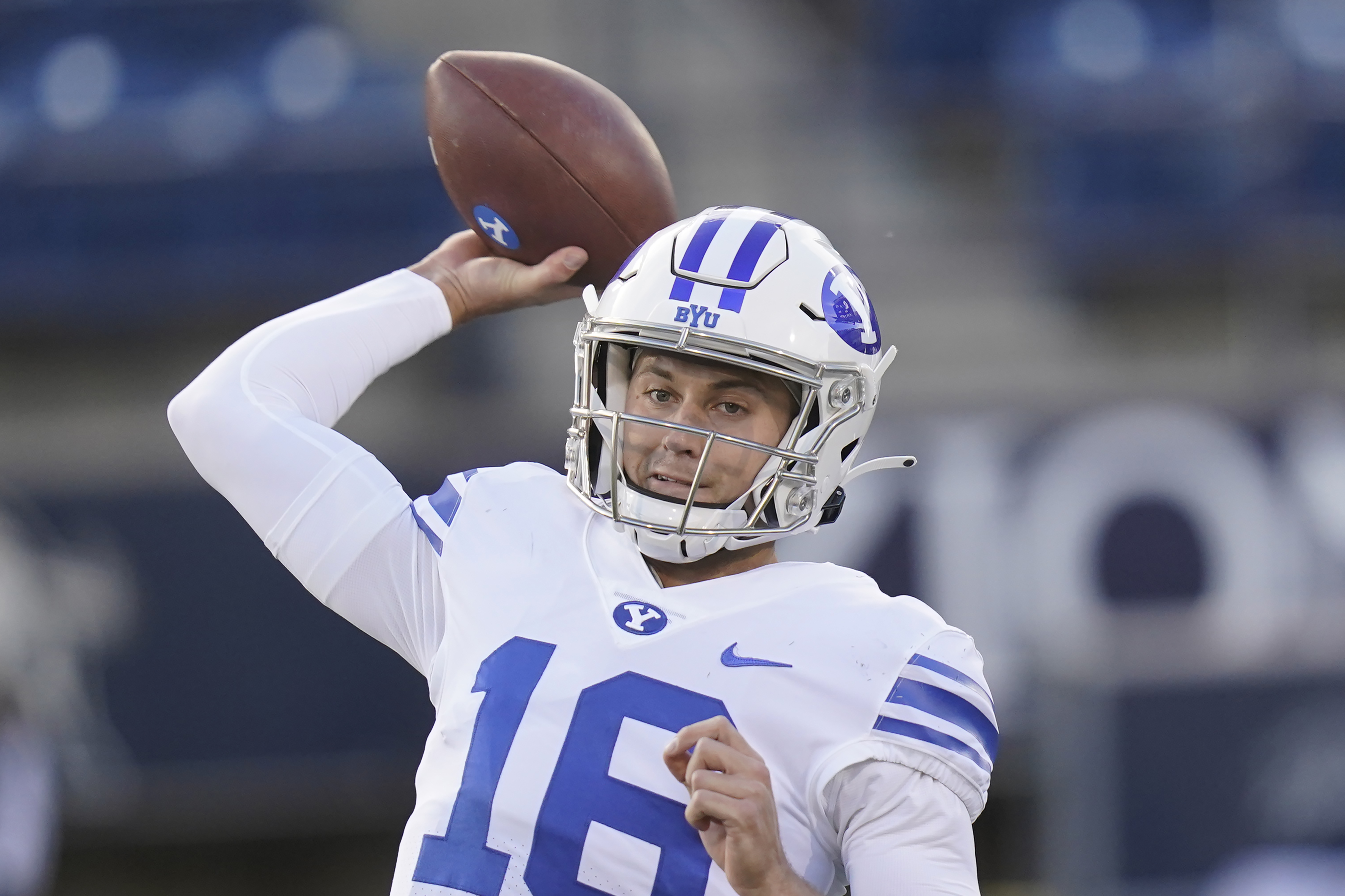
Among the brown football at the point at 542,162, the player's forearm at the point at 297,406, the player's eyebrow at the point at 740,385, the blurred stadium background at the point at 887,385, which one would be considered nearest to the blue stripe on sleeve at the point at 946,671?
the player's eyebrow at the point at 740,385

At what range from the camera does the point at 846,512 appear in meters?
4.79

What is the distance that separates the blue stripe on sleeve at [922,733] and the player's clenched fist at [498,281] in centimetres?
76

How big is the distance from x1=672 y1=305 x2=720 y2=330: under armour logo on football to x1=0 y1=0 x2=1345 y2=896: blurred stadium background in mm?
2528

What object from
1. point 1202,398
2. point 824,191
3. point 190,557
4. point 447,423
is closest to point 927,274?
point 824,191

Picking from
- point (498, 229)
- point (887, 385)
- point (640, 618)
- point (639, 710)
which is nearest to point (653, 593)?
point (640, 618)

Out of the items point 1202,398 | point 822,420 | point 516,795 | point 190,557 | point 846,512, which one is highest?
point 822,420

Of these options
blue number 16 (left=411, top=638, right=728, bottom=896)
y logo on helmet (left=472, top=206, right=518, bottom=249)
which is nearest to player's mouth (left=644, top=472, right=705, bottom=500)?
blue number 16 (left=411, top=638, right=728, bottom=896)

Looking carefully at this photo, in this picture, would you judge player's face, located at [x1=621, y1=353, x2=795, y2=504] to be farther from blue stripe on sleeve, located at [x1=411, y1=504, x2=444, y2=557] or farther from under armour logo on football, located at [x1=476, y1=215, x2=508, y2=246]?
under armour logo on football, located at [x1=476, y1=215, x2=508, y2=246]

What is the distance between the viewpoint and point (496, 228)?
2127 mm

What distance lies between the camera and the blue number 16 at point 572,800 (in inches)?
62.9

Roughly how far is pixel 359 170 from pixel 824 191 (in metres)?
1.75

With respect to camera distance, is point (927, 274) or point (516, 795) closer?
point (516, 795)

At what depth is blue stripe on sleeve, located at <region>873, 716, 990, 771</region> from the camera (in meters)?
1.61

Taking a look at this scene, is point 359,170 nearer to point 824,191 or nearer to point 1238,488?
point 824,191
